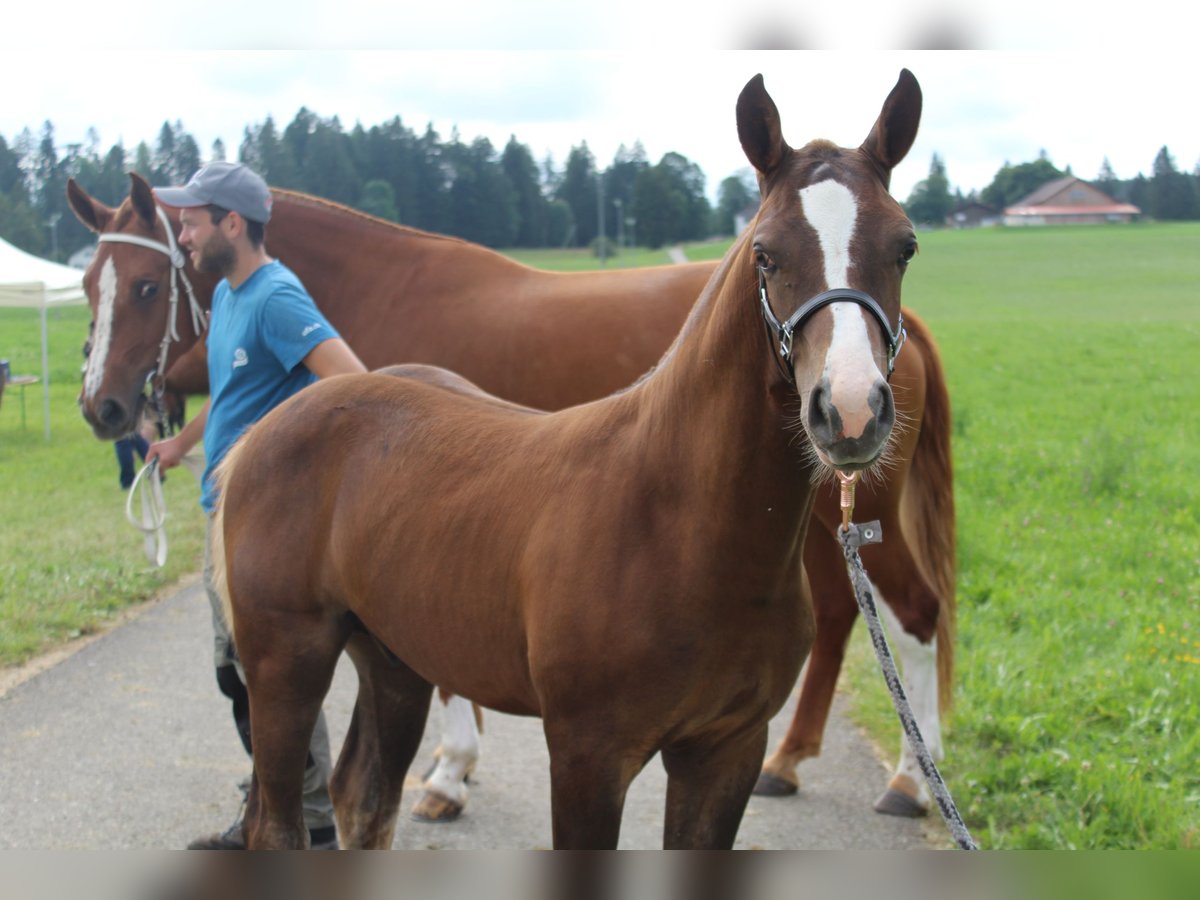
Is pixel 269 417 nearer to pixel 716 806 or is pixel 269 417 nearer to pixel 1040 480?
pixel 716 806

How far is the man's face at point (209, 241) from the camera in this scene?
3.62m

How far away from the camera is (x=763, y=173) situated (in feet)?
7.53

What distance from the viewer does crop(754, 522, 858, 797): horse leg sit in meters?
A: 4.50

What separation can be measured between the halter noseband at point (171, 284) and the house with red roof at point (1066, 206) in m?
3.50

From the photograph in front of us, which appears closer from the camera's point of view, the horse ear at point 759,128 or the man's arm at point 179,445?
the horse ear at point 759,128

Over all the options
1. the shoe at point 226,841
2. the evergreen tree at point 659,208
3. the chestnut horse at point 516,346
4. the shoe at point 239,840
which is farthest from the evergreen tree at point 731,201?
the shoe at point 226,841

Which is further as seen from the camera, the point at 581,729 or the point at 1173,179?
the point at 1173,179

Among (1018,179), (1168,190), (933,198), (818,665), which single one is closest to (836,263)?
(933,198)

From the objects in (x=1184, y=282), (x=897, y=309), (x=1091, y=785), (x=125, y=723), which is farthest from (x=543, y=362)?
(x=1184, y=282)

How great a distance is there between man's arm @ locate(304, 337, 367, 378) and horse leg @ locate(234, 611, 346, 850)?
2.81 ft

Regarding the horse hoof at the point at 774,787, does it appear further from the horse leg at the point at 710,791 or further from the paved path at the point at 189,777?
the horse leg at the point at 710,791

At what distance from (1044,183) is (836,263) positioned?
316cm

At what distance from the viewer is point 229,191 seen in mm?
3662

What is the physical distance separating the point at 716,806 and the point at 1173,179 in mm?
4293
